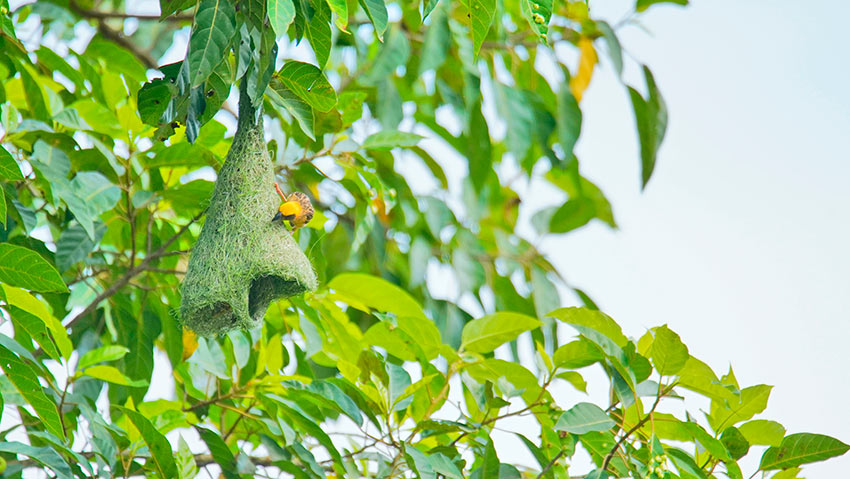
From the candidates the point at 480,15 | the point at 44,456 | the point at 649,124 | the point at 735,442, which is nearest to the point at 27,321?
the point at 44,456

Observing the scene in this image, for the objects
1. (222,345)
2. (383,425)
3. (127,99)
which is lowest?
→ (383,425)

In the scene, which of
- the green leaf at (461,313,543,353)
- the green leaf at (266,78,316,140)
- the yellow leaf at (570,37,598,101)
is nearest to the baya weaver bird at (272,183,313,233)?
the green leaf at (266,78,316,140)

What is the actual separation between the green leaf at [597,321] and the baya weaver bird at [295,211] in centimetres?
47

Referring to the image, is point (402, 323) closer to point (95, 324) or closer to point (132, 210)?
point (132, 210)

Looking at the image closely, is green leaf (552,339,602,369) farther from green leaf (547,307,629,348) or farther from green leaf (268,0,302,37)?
green leaf (268,0,302,37)

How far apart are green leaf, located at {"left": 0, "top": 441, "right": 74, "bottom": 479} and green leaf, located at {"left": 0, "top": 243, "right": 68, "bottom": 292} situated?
0.25 m

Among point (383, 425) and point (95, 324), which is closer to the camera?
point (383, 425)

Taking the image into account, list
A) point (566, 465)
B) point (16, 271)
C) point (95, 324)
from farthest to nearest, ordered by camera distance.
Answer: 1. point (95, 324)
2. point (566, 465)
3. point (16, 271)

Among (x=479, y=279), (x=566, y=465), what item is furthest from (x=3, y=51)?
(x=479, y=279)

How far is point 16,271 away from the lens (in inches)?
52.2

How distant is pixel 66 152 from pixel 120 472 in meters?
0.66

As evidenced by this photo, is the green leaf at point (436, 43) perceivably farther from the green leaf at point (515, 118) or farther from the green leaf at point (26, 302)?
the green leaf at point (26, 302)

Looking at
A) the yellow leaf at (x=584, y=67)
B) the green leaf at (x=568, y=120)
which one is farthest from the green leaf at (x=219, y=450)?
the yellow leaf at (x=584, y=67)

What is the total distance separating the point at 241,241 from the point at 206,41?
0.46 metres
